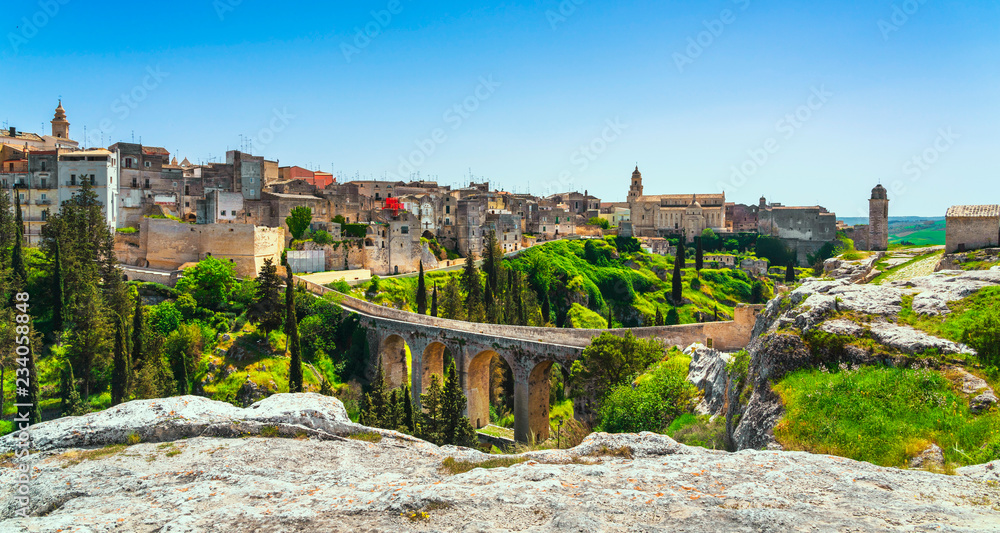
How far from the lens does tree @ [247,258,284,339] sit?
3925 centimetres

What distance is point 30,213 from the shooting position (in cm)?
4575

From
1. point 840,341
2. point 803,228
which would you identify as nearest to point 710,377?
point 840,341

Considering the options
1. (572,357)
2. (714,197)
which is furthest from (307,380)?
(714,197)

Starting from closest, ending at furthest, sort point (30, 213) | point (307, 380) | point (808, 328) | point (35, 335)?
point (808, 328) → point (35, 335) → point (307, 380) → point (30, 213)

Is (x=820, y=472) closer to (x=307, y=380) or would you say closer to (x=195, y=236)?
(x=307, y=380)

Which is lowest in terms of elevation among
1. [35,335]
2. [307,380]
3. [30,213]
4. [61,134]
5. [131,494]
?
[307,380]

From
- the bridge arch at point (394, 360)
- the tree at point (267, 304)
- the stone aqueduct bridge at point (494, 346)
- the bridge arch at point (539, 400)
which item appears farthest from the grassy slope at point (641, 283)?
the bridge arch at point (539, 400)

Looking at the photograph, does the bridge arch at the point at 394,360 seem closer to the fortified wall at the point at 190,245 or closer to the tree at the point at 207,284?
the tree at the point at 207,284

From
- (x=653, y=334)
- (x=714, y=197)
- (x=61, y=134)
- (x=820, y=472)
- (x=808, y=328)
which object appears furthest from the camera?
(x=714, y=197)

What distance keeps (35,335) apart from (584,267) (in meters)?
50.0

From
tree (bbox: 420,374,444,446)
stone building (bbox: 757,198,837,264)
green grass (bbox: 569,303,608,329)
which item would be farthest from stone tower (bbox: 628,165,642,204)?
tree (bbox: 420,374,444,446)

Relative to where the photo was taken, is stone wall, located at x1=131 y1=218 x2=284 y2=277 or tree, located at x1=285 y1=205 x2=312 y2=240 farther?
tree, located at x1=285 y1=205 x2=312 y2=240

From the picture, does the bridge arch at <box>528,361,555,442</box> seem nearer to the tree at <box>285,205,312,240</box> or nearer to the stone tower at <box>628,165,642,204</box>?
the tree at <box>285,205,312,240</box>

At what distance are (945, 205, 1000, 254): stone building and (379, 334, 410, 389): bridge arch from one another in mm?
27907
